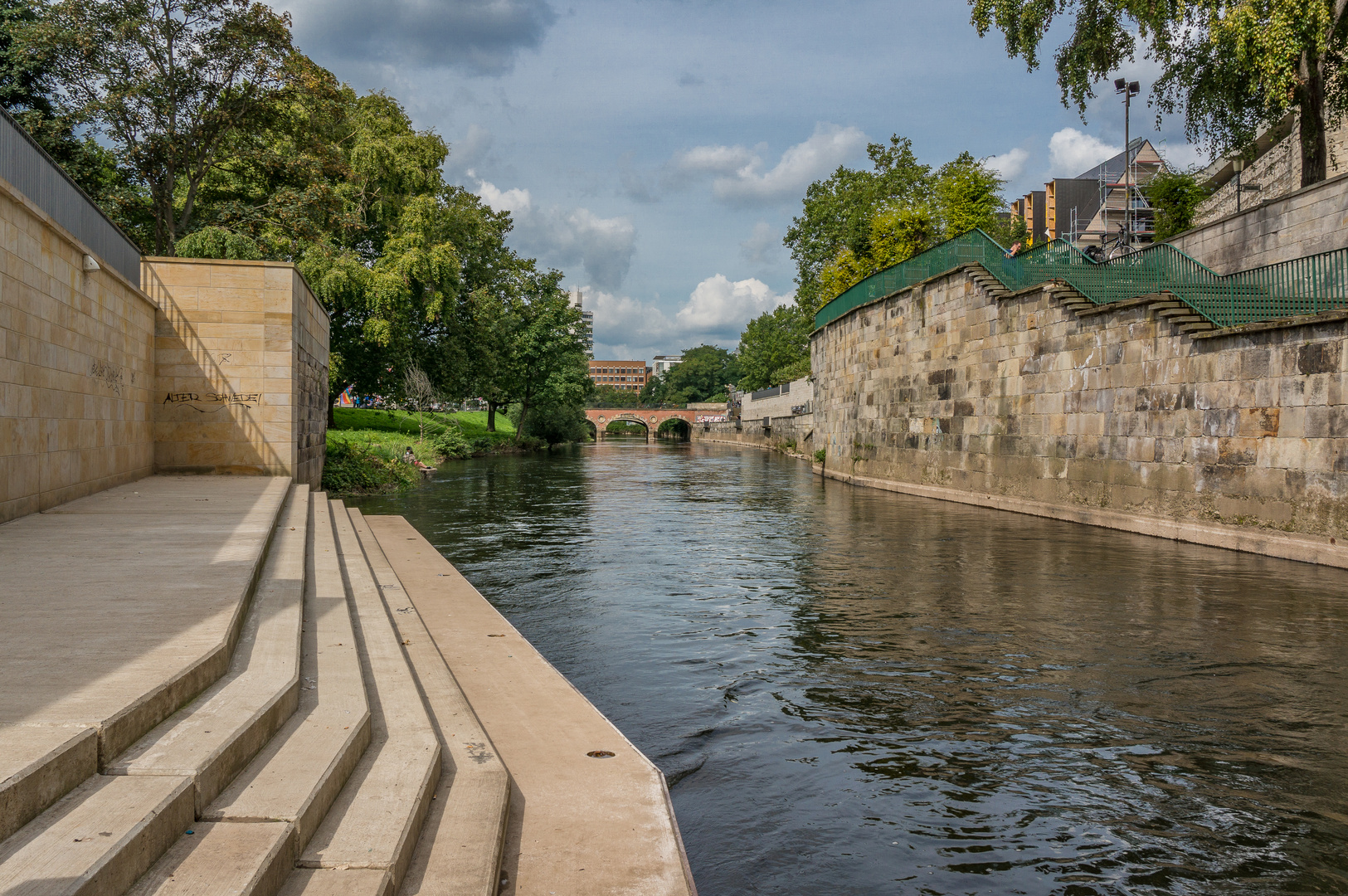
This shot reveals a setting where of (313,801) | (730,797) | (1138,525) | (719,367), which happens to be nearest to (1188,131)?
(1138,525)

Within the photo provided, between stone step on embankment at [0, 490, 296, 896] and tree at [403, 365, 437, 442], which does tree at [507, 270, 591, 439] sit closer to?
tree at [403, 365, 437, 442]

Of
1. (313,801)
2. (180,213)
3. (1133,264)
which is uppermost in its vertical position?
(180,213)

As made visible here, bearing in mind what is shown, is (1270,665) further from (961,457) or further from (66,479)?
(961,457)

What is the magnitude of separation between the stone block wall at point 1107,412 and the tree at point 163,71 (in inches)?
789

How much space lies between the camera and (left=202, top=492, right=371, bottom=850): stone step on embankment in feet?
9.68

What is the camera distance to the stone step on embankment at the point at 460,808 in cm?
296

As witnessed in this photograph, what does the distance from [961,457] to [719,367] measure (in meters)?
139

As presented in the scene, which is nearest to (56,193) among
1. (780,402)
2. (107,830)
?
(107,830)

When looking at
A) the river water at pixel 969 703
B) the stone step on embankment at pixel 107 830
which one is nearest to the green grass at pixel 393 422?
the river water at pixel 969 703

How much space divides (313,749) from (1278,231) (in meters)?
16.9

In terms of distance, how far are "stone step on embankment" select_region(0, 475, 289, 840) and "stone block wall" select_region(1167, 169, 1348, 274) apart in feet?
50.7

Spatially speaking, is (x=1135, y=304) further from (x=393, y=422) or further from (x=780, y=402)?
(x=780, y=402)

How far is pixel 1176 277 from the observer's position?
1440cm

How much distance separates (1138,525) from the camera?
14695 mm
